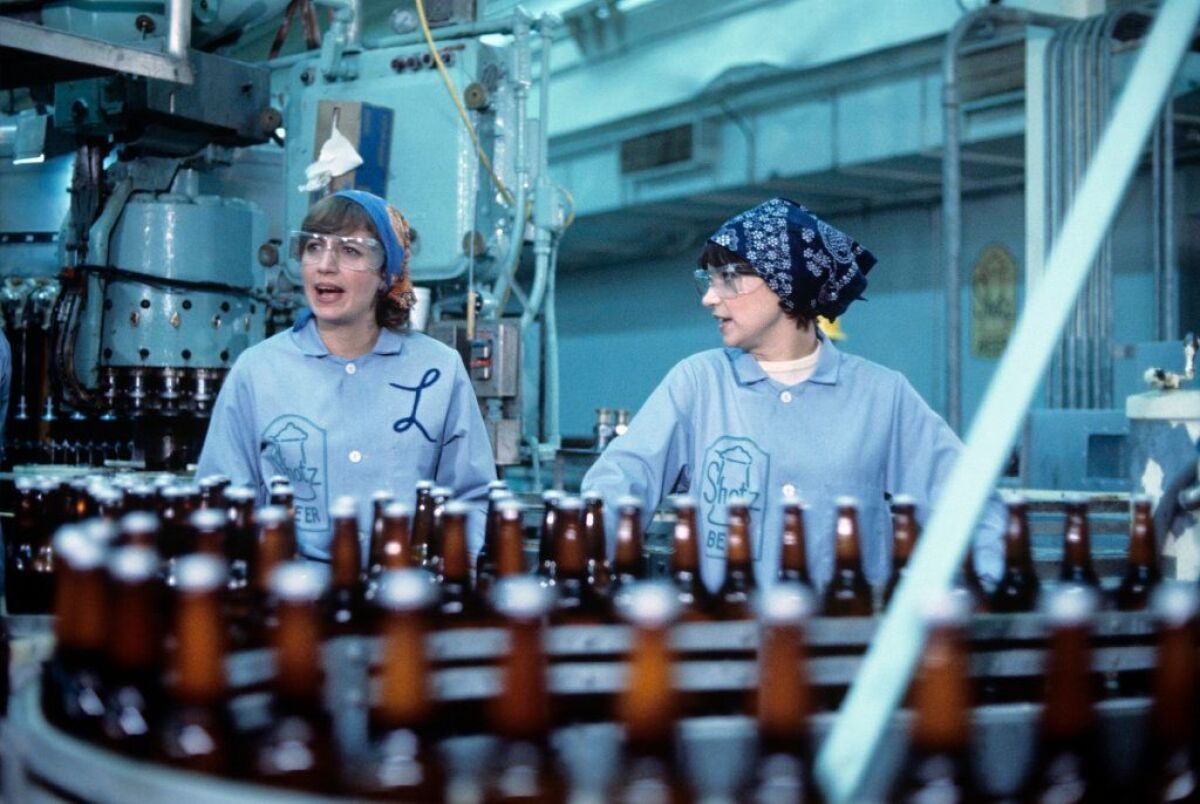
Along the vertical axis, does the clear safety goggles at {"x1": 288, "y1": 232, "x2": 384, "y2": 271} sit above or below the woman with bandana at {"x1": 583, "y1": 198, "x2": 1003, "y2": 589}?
above

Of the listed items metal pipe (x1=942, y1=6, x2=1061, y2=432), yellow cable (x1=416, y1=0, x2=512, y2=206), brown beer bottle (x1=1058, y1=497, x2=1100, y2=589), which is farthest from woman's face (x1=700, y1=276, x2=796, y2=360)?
metal pipe (x1=942, y1=6, x2=1061, y2=432)

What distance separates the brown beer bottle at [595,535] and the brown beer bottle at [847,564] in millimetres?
348

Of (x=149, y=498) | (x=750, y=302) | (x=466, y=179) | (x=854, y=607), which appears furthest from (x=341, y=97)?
(x=854, y=607)

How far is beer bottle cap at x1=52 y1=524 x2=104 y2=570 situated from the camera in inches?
47.9

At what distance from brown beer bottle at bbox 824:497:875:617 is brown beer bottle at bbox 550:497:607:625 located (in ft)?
1.19

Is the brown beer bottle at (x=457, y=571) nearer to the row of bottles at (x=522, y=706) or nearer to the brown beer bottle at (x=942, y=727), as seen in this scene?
the row of bottles at (x=522, y=706)

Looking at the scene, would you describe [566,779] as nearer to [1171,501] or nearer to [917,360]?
[1171,501]

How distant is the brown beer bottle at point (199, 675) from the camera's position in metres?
1.08

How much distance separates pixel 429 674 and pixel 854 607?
88cm

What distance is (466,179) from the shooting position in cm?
441

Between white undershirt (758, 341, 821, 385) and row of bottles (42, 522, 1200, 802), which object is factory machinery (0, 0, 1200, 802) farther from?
white undershirt (758, 341, 821, 385)

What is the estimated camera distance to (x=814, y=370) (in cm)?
252

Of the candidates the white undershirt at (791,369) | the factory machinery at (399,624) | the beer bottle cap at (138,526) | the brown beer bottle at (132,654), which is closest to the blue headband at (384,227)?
the factory machinery at (399,624)

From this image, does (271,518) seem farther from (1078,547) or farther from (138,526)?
(1078,547)
